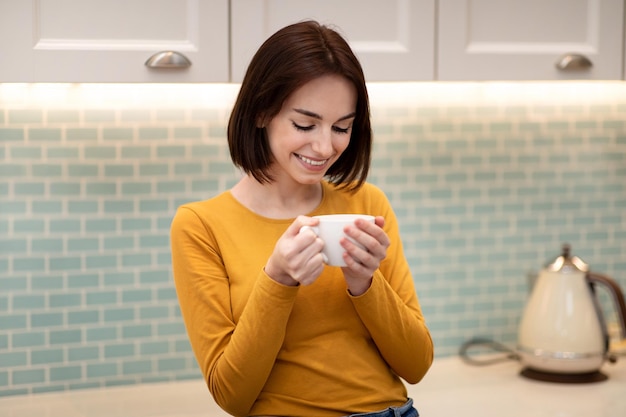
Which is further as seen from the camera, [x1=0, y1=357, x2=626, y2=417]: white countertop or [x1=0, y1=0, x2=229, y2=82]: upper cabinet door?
[x1=0, y1=357, x2=626, y2=417]: white countertop

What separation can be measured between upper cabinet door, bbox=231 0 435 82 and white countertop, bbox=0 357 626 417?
75 centimetres

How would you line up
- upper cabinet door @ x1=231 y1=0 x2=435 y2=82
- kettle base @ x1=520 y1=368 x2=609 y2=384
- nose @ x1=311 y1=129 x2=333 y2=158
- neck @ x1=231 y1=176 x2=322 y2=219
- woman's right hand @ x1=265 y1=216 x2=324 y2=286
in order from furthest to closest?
kettle base @ x1=520 y1=368 x2=609 y2=384
upper cabinet door @ x1=231 y1=0 x2=435 y2=82
neck @ x1=231 y1=176 x2=322 y2=219
nose @ x1=311 y1=129 x2=333 y2=158
woman's right hand @ x1=265 y1=216 x2=324 y2=286

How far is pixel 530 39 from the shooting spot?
6.67ft

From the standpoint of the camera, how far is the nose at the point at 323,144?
1314mm

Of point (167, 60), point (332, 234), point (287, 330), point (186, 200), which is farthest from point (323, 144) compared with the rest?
point (186, 200)

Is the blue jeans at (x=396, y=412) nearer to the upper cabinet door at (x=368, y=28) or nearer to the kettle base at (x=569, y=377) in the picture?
the upper cabinet door at (x=368, y=28)

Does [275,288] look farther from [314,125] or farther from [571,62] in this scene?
[571,62]

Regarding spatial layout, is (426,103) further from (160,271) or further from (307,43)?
(307,43)

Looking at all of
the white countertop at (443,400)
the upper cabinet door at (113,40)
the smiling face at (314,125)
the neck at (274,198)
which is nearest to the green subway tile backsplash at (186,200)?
the white countertop at (443,400)

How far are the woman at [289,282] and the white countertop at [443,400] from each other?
635mm

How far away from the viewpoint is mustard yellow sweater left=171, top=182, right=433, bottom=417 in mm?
1333

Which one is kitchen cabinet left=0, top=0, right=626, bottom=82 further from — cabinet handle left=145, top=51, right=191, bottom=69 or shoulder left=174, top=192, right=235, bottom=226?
shoulder left=174, top=192, right=235, bottom=226

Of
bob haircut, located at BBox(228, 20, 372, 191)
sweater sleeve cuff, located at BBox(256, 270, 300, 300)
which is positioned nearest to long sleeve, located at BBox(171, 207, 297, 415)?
sweater sleeve cuff, located at BBox(256, 270, 300, 300)

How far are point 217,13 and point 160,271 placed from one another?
669mm
